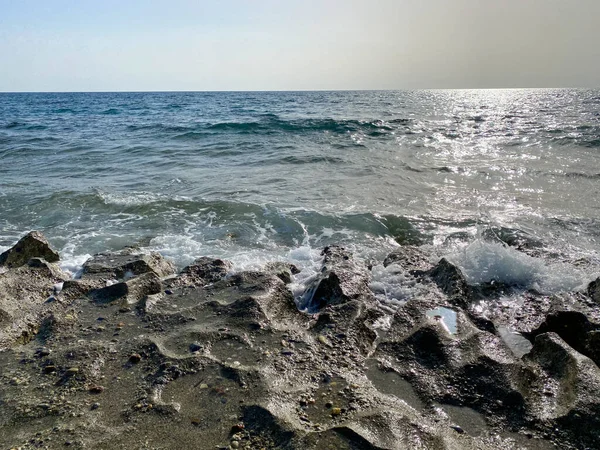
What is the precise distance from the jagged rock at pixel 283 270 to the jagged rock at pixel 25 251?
342 cm

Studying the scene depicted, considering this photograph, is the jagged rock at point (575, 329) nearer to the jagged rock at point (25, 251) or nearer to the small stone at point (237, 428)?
the small stone at point (237, 428)

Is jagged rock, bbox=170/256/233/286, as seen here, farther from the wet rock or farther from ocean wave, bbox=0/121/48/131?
ocean wave, bbox=0/121/48/131

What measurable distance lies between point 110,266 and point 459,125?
83.1 feet

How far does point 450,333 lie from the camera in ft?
13.2

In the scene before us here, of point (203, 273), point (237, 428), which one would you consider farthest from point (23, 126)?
point (237, 428)

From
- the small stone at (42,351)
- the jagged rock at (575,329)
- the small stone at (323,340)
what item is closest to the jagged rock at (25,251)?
the small stone at (42,351)

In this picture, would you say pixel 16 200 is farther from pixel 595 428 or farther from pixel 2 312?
pixel 595 428

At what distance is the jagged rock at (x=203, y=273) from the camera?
5140 mm

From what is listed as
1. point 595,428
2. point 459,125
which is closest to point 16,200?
point 595,428

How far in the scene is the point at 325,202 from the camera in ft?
33.6

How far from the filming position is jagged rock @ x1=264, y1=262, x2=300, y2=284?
5613mm

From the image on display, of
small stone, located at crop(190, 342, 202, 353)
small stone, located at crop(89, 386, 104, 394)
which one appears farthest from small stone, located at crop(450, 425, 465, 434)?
small stone, located at crop(89, 386, 104, 394)

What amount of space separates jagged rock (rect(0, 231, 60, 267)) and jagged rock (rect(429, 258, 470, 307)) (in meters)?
5.74

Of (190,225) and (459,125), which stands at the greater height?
(459,125)
